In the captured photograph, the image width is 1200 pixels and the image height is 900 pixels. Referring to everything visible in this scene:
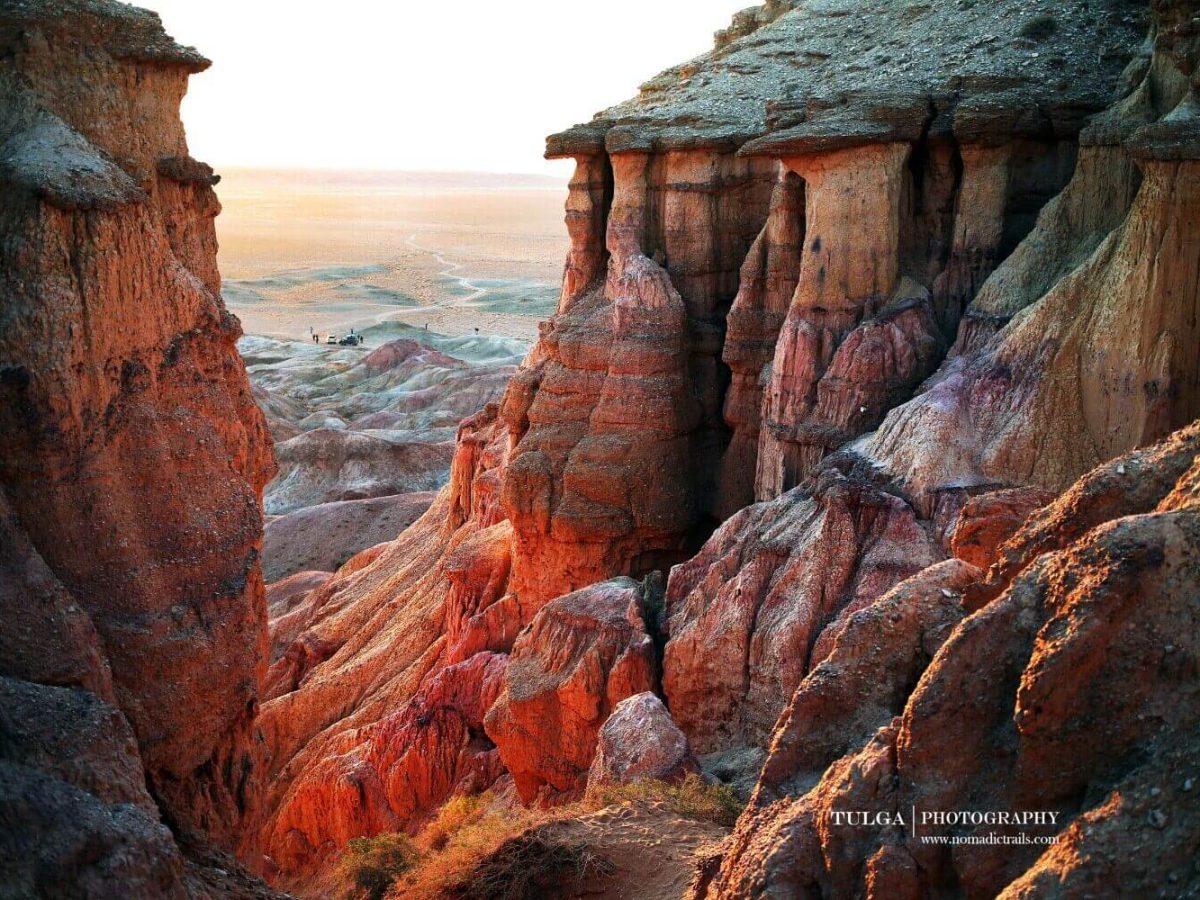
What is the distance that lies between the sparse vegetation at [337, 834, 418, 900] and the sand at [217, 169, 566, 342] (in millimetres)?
64888

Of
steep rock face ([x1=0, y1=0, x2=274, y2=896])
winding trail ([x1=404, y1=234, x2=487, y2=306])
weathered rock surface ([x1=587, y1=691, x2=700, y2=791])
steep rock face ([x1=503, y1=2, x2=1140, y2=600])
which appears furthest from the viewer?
winding trail ([x1=404, y1=234, x2=487, y2=306])

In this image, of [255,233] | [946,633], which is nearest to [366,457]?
[946,633]

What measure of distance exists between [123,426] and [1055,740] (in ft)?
29.7

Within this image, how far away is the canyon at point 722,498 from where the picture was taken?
674 cm

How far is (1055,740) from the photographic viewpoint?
20.3 feet

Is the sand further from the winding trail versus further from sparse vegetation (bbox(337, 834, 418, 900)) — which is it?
sparse vegetation (bbox(337, 834, 418, 900))

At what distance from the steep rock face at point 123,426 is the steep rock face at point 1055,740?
6.30m

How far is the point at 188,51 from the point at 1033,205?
12.3 metres

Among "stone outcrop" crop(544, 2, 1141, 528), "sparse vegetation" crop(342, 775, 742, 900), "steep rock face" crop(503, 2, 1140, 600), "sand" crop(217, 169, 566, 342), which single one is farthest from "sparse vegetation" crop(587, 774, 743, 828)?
"sand" crop(217, 169, 566, 342)

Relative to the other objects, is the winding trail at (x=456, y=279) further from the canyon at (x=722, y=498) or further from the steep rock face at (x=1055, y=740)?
the steep rock face at (x=1055, y=740)

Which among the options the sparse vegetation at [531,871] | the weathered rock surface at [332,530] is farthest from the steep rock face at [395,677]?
the weathered rock surface at [332,530]

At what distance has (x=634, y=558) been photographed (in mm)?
22547

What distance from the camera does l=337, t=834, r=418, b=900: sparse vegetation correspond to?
13.5 meters

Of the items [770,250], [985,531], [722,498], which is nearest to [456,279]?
[722,498]
